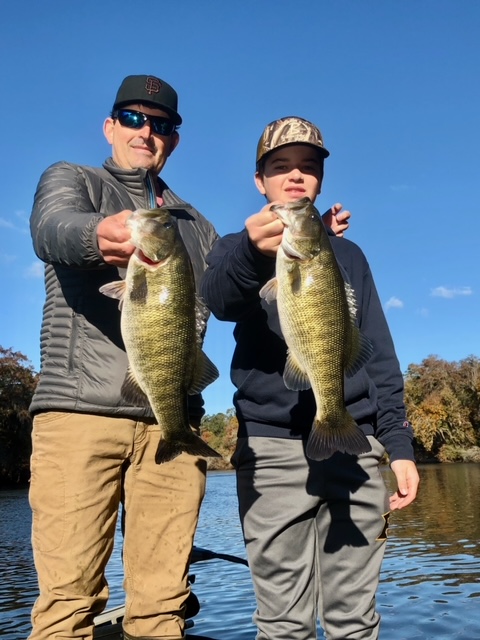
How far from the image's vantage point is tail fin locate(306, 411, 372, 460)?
336 centimetres

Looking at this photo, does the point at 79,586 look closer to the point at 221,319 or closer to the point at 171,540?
the point at 171,540

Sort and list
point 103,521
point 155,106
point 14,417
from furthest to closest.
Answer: point 14,417 < point 155,106 < point 103,521

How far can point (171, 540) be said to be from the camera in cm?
402

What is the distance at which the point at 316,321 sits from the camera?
10.9 feet

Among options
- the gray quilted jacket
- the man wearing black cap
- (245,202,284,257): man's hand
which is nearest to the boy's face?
the man wearing black cap

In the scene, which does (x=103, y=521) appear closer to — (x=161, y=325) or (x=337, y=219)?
(x=161, y=325)

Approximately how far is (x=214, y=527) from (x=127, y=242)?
2191 centimetres

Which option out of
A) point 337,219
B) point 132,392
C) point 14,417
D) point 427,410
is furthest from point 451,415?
point 132,392

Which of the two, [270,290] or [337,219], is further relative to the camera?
[337,219]

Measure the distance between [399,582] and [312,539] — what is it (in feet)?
30.4

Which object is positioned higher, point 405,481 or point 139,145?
point 139,145

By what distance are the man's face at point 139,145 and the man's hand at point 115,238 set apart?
122 centimetres

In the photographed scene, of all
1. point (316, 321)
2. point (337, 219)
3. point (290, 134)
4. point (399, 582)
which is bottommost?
point (399, 582)

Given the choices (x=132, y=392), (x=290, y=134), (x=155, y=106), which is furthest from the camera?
(x=155, y=106)
